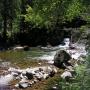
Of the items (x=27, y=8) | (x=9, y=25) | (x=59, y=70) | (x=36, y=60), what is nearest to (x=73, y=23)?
(x=27, y=8)

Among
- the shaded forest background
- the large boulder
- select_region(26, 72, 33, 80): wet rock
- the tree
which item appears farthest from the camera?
the tree

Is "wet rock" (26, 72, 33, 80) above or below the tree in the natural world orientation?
below

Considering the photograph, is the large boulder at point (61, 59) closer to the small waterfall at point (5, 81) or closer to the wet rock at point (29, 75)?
the wet rock at point (29, 75)

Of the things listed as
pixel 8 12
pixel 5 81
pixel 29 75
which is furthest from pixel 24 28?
pixel 5 81

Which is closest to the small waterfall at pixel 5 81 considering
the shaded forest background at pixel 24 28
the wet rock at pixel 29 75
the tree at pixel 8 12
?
the wet rock at pixel 29 75

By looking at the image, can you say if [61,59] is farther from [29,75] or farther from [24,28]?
[24,28]

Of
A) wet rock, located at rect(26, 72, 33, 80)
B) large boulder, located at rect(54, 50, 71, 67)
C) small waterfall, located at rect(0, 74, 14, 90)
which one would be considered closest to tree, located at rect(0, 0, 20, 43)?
large boulder, located at rect(54, 50, 71, 67)

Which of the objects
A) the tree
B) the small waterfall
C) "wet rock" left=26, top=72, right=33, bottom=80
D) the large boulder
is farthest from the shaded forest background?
"wet rock" left=26, top=72, right=33, bottom=80

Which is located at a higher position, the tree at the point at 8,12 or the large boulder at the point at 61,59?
the tree at the point at 8,12

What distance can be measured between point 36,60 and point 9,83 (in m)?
7.58

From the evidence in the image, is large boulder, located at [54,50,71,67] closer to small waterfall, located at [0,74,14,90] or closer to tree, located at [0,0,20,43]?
small waterfall, located at [0,74,14,90]

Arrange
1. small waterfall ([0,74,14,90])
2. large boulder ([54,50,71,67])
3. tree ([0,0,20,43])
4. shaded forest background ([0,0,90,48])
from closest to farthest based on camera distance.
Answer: small waterfall ([0,74,14,90])
large boulder ([54,50,71,67])
shaded forest background ([0,0,90,48])
tree ([0,0,20,43])

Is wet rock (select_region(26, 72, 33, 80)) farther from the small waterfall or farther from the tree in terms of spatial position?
the tree

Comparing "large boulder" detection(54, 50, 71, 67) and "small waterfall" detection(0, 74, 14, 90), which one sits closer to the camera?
"small waterfall" detection(0, 74, 14, 90)
